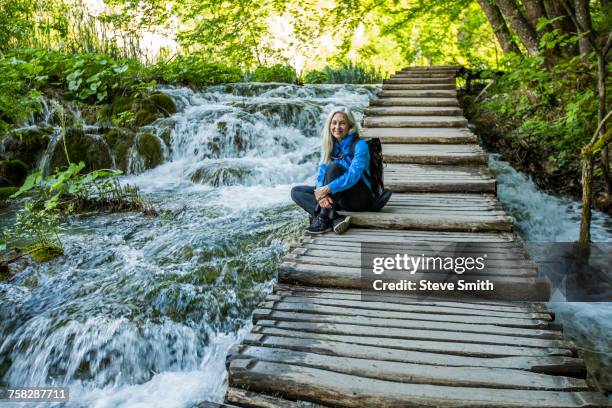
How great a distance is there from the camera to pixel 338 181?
392 cm

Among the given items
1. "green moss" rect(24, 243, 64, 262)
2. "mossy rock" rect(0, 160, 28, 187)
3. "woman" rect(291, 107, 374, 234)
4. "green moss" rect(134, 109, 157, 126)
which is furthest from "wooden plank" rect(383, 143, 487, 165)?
"mossy rock" rect(0, 160, 28, 187)

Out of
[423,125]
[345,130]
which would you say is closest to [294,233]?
[345,130]

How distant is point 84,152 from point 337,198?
648 cm

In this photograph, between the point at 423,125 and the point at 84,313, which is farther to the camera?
the point at 423,125

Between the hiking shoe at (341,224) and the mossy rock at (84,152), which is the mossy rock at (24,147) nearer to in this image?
the mossy rock at (84,152)

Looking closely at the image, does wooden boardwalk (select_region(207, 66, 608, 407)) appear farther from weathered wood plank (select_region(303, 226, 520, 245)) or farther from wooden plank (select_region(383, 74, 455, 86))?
wooden plank (select_region(383, 74, 455, 86))

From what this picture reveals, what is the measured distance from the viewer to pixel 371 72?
14672mm

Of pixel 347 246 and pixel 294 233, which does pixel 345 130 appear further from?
pixel 294 233

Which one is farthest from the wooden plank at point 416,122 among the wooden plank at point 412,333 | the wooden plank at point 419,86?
the wooden plank at point 412,333

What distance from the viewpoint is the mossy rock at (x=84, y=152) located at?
852 centimetres

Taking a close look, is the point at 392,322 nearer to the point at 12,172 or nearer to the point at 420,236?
the point at 420,236

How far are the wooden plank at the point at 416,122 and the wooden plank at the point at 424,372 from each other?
5555mm

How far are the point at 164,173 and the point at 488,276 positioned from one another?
6824 mm

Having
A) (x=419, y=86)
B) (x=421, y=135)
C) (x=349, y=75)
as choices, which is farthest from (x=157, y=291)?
(x=349, y=75)
